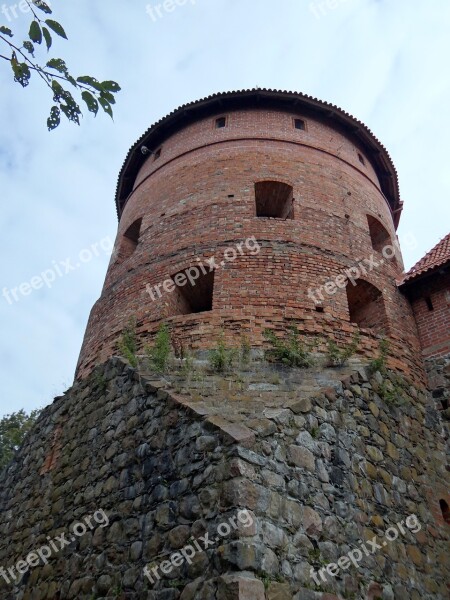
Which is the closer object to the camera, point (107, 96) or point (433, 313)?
point (107, 96)

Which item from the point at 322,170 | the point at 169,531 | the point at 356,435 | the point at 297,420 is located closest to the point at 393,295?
the point at 322,170

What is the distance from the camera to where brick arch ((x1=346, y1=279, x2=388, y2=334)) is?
27.2 ft

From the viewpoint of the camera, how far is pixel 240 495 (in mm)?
4273

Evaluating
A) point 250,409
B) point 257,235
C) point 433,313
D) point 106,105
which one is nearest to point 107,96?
point 106,105

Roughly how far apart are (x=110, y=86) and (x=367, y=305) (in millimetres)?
A: 6685

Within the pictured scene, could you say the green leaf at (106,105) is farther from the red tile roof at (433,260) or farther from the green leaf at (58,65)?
the red tile roof at (433,260)

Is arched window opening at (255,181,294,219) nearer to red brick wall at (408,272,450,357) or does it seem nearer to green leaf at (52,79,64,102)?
red brick wall at (408,272,450,357)

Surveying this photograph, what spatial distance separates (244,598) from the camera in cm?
372

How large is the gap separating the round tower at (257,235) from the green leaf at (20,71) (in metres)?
4.28

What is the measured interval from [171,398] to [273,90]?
795 centimetres

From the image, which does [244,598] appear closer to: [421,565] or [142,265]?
[421,565]

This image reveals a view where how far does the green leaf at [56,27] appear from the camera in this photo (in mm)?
2775

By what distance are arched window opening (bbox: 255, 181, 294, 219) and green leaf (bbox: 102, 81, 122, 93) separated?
6.32 metres

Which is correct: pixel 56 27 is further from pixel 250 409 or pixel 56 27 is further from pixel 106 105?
pixel 250 409
